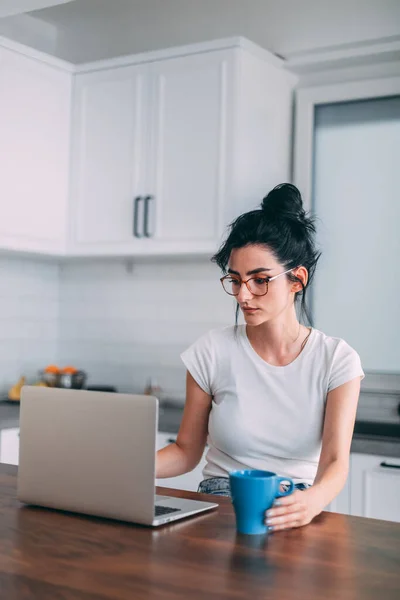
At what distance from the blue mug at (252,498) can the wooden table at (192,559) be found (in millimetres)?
29

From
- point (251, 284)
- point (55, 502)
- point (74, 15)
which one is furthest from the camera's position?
point (74, 15)

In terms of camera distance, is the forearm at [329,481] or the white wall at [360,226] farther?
the white wall at [360,226]

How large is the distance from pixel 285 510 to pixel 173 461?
67 cm

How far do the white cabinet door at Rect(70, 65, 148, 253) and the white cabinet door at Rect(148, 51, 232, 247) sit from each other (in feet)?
0.31

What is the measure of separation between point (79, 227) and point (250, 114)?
39.4 inches

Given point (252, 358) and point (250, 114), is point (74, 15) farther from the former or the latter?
point (252, 358)

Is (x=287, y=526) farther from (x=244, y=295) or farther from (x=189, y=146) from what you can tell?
(x=189, y=146)

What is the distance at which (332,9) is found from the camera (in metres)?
3.67

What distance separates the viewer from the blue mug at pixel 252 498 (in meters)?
1.55

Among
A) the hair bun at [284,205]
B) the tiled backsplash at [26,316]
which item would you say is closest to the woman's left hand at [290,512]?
the hair bun at [284,205]

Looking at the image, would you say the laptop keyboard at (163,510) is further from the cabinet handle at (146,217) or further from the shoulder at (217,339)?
the cabinet handle at (146,217)

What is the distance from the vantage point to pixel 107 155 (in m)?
3.88

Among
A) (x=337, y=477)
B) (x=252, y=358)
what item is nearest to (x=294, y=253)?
(x=252, y=358)

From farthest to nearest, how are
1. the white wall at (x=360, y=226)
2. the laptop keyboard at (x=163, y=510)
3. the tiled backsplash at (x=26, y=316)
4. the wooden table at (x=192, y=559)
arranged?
the tiled backsplash at (x=26, y=316) → the white wall at (x=360, y=226) → the laptop keyboard at (x=163, y=510) → the wooden table at (x=192, y=559)
